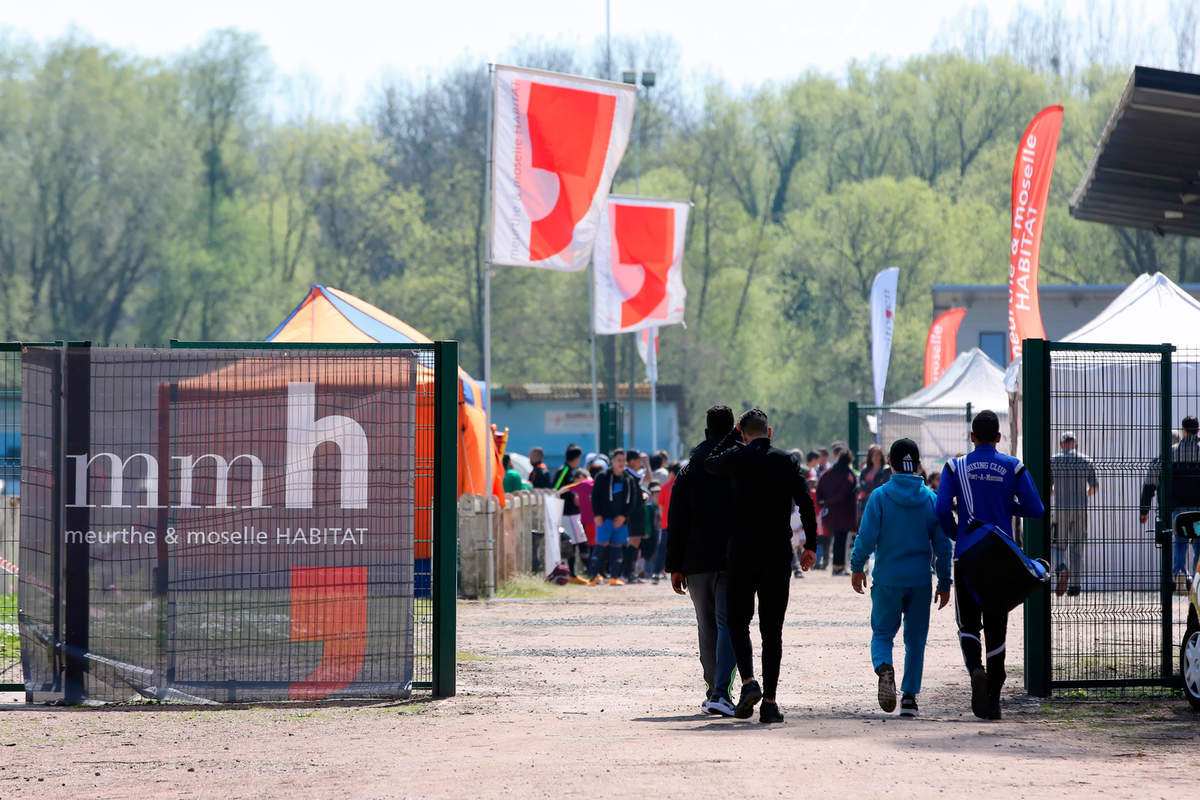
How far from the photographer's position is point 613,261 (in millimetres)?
25516

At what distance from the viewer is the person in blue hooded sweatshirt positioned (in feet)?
31.3

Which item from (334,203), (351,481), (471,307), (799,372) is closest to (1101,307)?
(799,372)

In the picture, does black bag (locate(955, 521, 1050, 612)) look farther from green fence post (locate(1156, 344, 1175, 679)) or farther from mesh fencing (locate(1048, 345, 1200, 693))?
green fence post (locate(1156, 344, 1175, 679))

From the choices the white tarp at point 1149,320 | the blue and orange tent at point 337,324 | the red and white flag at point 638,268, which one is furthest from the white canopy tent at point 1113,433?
the red and white flag at point 638,268

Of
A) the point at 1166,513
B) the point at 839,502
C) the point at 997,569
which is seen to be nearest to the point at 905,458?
the point at 997,569

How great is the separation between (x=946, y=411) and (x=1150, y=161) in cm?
1243

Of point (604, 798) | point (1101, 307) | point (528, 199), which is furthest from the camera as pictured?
point (1101, 307)

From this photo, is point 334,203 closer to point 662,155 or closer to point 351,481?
point 662,155

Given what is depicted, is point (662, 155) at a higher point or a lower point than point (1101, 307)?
higher

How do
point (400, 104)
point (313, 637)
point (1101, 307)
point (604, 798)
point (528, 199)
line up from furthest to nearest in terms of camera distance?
point (400, 104) < point (1101, 307) < point (528, 199) < point (313, 637) < point (604, 798)

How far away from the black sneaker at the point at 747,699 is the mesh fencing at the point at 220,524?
83.8 inches

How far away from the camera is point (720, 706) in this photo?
937 centimetres

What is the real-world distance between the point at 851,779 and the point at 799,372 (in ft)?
190

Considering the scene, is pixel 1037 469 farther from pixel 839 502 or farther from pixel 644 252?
pixel 644 252
